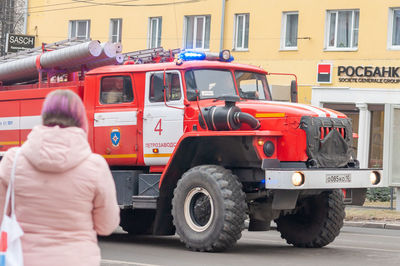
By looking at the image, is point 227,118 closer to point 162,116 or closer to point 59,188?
point 162,116

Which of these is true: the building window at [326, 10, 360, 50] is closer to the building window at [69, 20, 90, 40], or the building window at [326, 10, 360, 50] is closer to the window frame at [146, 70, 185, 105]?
the building window at [69, 20, 90, 40]

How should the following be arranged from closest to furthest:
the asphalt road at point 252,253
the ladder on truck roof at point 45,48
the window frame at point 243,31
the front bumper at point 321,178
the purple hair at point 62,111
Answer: the purple hair at point 62,111 < the asphalt road at point 252,253 < the front bumper at point 321,178 < the ladder on truck roof at point 45,48 < the window frame at point 243,31

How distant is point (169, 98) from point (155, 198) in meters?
1.44

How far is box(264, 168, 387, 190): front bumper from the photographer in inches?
454

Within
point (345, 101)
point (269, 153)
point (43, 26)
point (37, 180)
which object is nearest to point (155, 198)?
point (269, 153)

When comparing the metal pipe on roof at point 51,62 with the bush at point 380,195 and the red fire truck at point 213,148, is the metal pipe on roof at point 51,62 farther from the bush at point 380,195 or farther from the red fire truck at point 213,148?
the bush at point 380,195

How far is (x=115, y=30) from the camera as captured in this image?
3806 cm

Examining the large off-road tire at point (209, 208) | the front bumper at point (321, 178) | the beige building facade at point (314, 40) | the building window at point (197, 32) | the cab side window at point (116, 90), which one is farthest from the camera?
the building window at point (197, 32)

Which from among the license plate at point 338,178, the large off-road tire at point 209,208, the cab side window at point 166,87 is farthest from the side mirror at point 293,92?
the large off-road tire at point 209,208

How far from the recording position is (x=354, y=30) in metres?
32.0

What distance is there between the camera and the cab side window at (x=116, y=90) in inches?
541

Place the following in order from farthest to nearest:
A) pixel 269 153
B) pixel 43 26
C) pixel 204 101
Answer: pixel 43 26, pixel 204 101, pixel 269 153

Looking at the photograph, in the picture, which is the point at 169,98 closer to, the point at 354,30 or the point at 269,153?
the point at 269,153

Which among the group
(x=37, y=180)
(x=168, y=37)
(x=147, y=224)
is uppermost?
(x=168, y=37)
